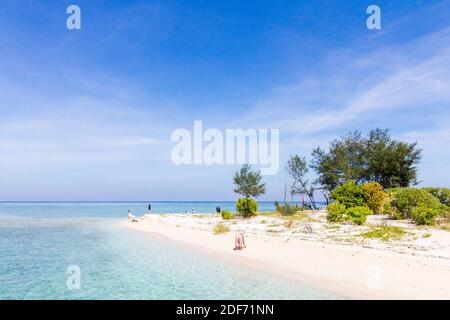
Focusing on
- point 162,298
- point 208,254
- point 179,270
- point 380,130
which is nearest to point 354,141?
point 380,130

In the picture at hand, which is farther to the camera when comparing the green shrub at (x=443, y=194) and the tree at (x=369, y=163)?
the tree at (x=369, y=163)

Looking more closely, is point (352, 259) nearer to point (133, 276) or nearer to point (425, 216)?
point (133, 276)

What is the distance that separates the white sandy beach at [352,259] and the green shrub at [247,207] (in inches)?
673

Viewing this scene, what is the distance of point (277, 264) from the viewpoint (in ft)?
56.0

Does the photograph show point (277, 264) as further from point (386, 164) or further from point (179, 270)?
point (386, 164)

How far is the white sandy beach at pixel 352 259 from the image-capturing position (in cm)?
1206

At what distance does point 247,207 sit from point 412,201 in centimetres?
1938

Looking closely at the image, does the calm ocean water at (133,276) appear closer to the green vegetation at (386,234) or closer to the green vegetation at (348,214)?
the green vegetation at (386,234)

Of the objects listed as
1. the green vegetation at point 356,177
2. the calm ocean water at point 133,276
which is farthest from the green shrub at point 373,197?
the calm ocean water at point 133,276

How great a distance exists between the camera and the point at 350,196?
36688 millimetres

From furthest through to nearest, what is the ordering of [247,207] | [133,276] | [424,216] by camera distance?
1. [247,207]
2. [424,216]
3. [133,276]

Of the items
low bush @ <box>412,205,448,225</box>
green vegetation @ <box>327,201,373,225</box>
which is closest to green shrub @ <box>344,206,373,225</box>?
green vegetation @ <box>327,201,373,225</box>

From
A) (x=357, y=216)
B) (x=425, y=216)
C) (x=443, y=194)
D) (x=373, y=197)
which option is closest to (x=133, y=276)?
(x=357, y=216)
